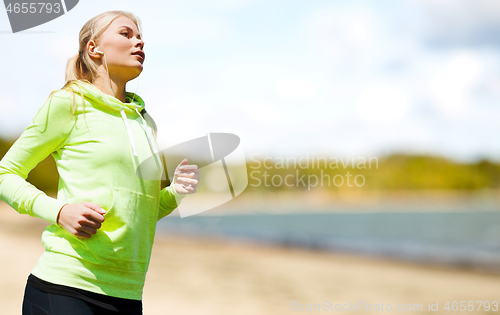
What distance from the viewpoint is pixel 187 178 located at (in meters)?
1.76

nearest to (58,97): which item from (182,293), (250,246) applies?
(182,293)

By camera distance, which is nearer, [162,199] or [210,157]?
[210,157]

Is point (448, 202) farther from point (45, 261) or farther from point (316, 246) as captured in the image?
point (45, 261)

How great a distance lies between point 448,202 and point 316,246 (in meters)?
112

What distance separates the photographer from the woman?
5.20 ft

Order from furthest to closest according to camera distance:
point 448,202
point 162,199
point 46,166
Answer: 1. point 448,202
2. point 46,166
3. point 162,199

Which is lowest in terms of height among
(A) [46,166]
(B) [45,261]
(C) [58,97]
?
(A) [46,166]

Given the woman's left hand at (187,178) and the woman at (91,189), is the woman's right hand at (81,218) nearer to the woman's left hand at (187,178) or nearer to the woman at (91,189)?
the woman at (91,189)

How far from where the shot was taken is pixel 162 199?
194cm

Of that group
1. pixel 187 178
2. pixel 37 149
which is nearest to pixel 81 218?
pixel 37 149

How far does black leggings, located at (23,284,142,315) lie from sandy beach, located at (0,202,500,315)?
215 inches

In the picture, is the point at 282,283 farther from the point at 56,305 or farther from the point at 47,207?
the point at 47,207

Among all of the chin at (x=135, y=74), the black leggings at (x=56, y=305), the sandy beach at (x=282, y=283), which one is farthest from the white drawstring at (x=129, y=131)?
the sandy beach at (x=282, y=283)

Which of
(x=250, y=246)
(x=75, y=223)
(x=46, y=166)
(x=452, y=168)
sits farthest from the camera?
(x=452, y=168)
